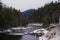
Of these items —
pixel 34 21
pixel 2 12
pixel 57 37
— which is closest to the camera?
pixel 57 37

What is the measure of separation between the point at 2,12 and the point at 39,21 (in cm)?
5115

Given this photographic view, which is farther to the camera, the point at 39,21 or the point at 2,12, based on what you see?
the point at 39,21

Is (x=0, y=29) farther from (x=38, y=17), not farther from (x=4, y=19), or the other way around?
(x=38, y=17)

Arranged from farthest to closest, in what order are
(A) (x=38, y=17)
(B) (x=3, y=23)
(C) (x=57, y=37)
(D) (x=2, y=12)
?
(A) (x=38, y=17), (D) (x=2, y=12), (B) (x=3, y=23), (C) (x=57, y=37)

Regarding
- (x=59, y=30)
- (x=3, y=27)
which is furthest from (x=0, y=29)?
(x=59, y=30)

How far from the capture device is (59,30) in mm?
24203

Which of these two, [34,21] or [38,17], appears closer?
[38,17]

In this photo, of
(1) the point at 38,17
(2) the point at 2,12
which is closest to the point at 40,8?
(1) the point at 38,17

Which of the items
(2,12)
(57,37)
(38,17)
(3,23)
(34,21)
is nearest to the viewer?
(57,37)

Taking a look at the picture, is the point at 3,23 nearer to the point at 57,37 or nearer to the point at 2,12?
the point at 2,12

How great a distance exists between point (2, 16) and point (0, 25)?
10.5 ft

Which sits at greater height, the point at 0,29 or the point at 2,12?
the point at 2,12

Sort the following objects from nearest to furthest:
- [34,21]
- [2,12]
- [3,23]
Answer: [3,23] < [2,12] < [34,21]

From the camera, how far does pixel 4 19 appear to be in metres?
75.5
